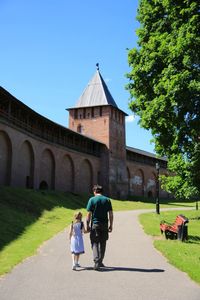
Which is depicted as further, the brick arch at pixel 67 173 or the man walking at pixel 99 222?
the brick arch at pixel 67 173

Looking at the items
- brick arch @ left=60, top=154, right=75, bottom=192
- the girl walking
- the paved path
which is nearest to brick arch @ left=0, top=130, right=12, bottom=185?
brick arch @ left=60, top=154, right=75, bottom=192

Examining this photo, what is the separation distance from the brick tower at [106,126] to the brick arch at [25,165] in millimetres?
16256

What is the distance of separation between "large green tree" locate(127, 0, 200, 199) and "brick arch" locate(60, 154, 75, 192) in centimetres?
2238

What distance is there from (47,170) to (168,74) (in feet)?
77.1

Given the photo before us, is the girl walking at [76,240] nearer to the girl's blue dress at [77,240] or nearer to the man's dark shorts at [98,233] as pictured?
the girl's blue dress at [77,240]

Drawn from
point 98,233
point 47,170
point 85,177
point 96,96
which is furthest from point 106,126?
point 98,233

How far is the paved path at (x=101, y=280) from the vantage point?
5.57m

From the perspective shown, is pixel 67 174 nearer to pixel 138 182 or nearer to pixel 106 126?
pixel 106 126

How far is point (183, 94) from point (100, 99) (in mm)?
36642

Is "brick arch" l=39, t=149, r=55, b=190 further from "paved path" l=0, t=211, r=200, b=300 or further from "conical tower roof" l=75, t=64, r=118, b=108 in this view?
"paved path" l=0, t=211, r=200, b=300

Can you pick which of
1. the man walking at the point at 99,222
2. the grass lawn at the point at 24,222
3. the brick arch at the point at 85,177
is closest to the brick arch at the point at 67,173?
the brick arch at the point at 85,177

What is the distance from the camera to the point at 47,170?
35844 millimetres

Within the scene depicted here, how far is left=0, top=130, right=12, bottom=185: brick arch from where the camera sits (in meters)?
27.4

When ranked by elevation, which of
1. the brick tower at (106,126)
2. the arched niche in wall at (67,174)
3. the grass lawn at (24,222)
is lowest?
the grass lawn at (24,222)
